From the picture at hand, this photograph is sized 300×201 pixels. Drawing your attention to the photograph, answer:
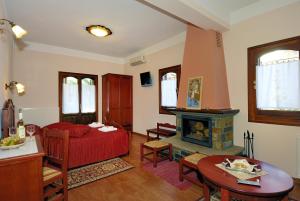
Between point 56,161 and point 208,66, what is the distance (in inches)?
114

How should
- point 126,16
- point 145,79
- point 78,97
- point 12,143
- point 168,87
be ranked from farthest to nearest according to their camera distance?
point 78,97
point 145,79
point 168,87
point 126,16
point 12,143

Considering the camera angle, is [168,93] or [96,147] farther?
[168,93]

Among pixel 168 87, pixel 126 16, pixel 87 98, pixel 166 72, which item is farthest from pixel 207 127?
pixel 87 98

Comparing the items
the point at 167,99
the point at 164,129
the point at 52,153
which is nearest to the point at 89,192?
the point at 52,153

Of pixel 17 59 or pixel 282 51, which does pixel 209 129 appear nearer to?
pixel 282 51

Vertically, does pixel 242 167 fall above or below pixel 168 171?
above

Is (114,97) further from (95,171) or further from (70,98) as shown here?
(95,171)

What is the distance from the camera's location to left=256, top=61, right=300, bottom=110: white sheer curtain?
8.05ft

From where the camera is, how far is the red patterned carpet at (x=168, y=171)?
8.10 ft

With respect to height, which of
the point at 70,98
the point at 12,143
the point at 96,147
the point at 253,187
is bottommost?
the point at 96,147

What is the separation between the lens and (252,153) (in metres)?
2.89

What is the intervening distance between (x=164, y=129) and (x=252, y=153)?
87.6 inches

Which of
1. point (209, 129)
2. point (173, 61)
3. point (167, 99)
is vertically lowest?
point (209, 129)

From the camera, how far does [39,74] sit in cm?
474
